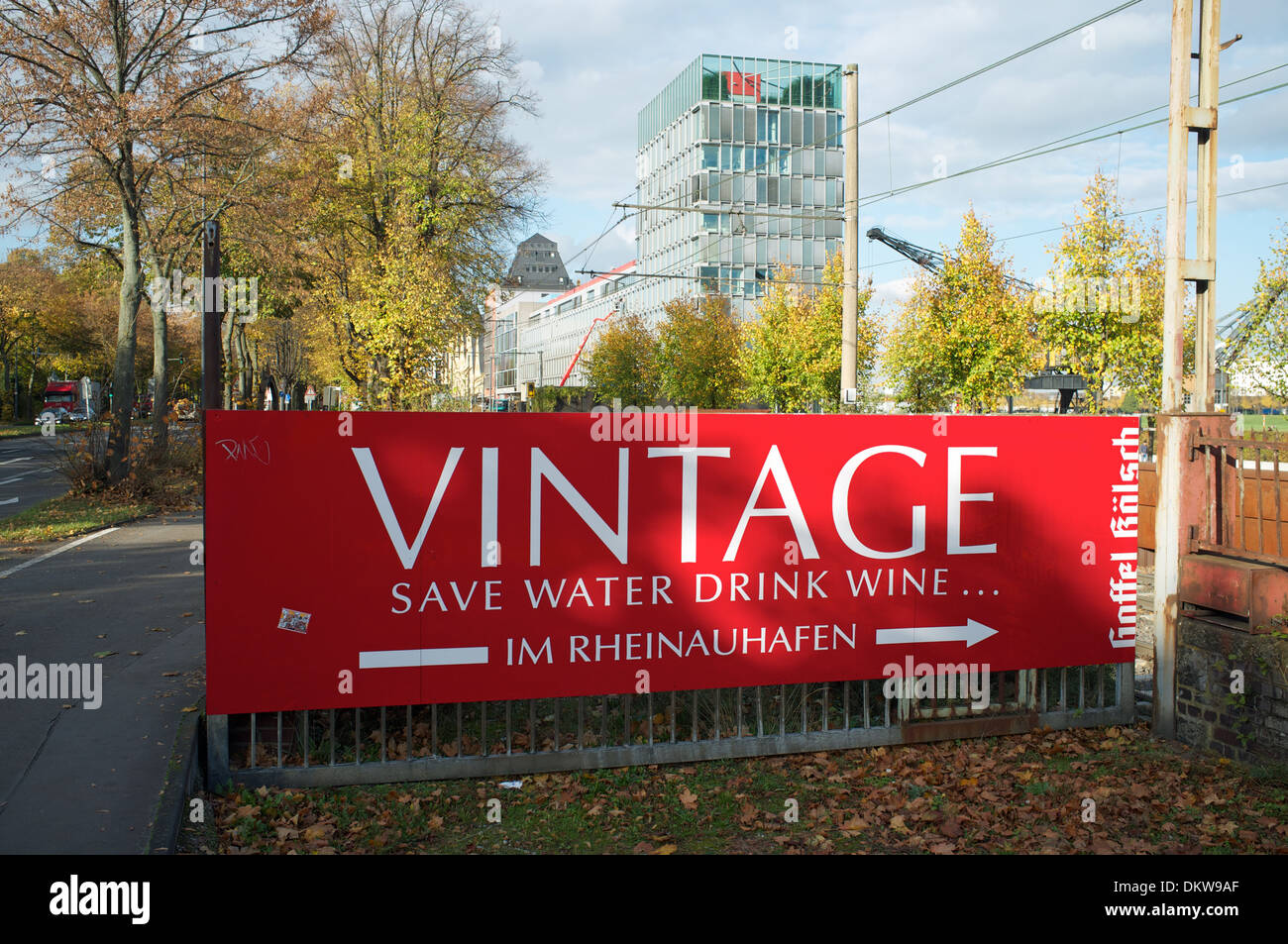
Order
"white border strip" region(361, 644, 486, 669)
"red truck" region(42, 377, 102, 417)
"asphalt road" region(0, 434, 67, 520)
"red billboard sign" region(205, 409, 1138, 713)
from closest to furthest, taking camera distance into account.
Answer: "red billboard sign" region(205, 409, 1138, 713)
"white border strip" region(361, 644, 486, 669)
"asphalt road" region(0, 434, 67, 520)
"red truck" region(42, 377, 102, 417)

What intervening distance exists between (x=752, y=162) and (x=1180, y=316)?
3185 inches

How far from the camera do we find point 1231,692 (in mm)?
7070

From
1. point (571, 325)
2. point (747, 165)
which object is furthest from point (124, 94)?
point (571, 325)

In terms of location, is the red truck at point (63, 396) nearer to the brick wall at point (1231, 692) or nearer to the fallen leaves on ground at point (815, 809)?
the fallen leaves on ground at point (815, 809)

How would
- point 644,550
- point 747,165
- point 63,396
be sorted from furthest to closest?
point 747,165 < point 63,396 < point 644,550

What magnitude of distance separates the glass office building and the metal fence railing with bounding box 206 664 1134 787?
246 ft

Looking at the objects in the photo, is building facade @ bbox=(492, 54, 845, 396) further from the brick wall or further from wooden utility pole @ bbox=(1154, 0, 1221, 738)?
the brick wall

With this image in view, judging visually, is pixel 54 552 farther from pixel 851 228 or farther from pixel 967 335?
pixel 967 335

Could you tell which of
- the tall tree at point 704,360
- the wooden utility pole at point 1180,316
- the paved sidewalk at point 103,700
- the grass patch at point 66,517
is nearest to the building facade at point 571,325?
the tall tree at point 704,360

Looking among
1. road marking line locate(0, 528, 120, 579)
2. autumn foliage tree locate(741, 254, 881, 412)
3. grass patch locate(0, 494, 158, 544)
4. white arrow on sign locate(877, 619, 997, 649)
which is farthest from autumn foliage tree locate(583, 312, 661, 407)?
white arrow on sign locate(877, 619, 997, 649)

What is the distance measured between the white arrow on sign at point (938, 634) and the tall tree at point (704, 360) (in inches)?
2026

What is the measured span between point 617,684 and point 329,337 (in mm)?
36209

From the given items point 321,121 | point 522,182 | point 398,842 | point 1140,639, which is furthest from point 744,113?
point 398,842

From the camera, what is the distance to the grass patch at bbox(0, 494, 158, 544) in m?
15.9
